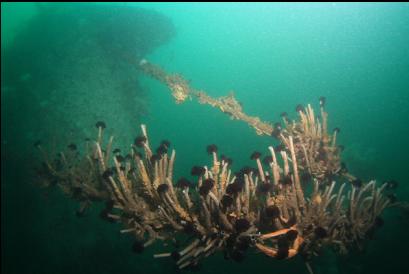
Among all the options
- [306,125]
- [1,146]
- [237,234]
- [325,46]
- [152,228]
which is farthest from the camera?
[325,46]

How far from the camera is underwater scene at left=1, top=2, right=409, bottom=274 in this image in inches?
132

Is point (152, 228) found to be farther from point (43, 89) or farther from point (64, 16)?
point (64, 16)

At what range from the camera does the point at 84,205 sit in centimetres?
456

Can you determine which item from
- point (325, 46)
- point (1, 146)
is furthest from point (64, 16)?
point (325, 46)

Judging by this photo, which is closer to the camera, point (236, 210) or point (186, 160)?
point (236, 210)

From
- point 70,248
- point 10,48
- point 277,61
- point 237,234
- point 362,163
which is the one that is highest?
point 277,61

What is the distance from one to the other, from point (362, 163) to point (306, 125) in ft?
29.2

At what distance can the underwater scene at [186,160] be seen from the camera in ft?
11.0

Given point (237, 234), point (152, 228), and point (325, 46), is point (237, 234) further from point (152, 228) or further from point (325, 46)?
point (325, 46)

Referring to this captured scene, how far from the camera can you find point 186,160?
16438 millimetres

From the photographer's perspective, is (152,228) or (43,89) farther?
(43,89)

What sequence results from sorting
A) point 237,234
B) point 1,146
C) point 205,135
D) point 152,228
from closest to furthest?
point 237,234 → point 152,228 → point 1,146 → point 205,135

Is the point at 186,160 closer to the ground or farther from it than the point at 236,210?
farther from it

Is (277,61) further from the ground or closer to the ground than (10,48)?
further from the ground
